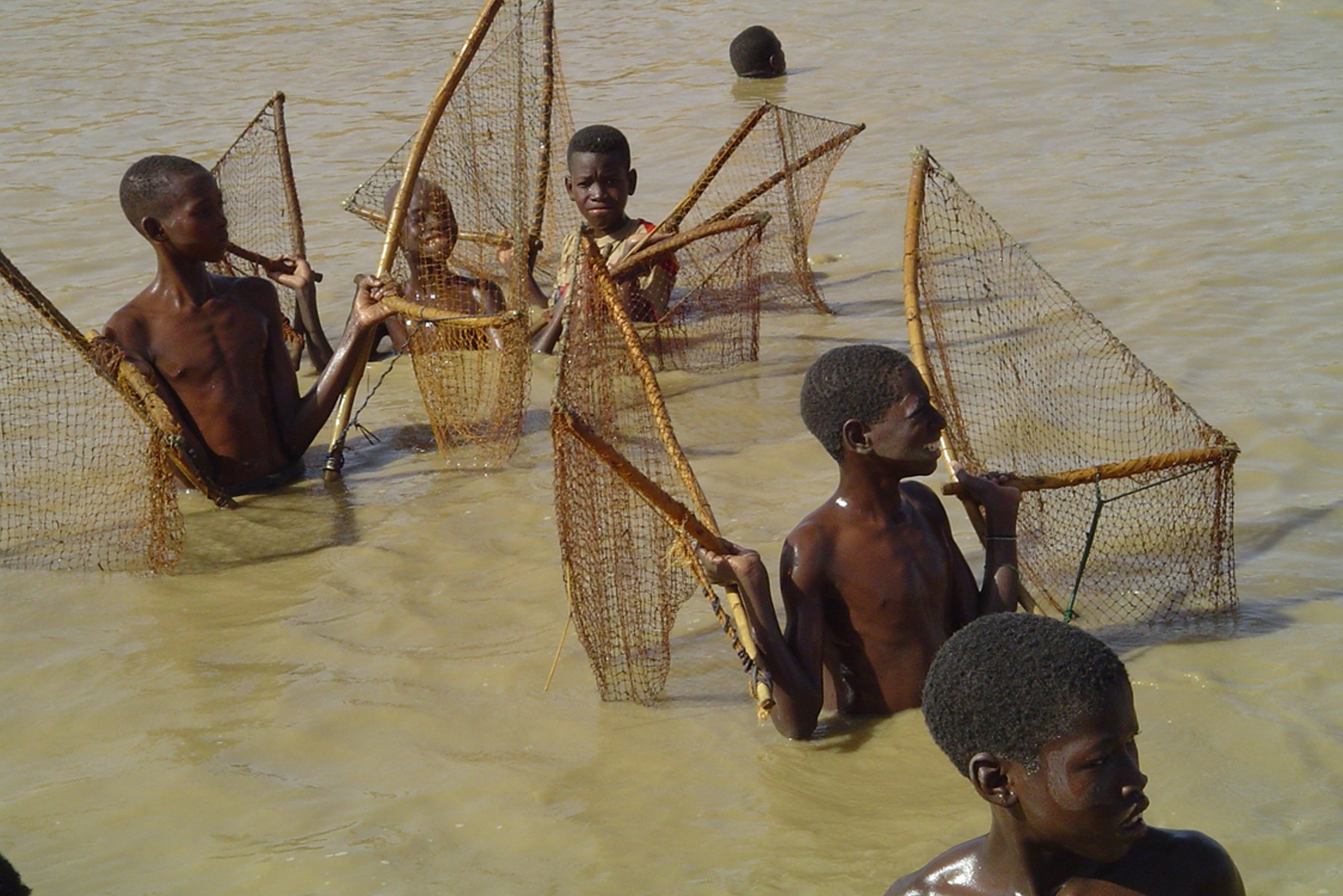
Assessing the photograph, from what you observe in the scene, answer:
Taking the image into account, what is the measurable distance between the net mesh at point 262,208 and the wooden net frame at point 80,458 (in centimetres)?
90

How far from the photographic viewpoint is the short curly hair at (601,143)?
670cm

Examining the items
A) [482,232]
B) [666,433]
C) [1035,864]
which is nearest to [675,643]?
[666,433]

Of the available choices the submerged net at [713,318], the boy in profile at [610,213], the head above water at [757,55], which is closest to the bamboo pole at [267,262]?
the boy in profile at [610,213]

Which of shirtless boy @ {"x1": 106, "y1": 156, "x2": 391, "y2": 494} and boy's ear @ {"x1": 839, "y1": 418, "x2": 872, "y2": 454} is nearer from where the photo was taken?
boy's ear @ {"x1": 839, "y1": 418, "x2": 872, "y2": 454}

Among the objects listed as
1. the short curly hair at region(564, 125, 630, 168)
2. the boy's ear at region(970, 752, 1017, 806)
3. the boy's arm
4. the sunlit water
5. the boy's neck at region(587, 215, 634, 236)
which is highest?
the short curly hair at region(564, 125, 630, 168)

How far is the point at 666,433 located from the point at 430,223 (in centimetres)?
316

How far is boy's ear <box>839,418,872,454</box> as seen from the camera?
3418 millimetres

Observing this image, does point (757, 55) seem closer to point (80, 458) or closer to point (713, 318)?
point (713, 318)

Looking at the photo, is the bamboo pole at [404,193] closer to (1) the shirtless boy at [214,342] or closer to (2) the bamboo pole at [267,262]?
(1) the shirtless boy at [214,342]

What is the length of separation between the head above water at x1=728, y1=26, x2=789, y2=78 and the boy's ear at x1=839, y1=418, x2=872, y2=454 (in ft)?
31.9

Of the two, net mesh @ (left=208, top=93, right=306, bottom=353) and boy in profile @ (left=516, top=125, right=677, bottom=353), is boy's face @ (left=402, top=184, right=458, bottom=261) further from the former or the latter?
net mesh @ (left=208, top=93, right=306, bottom=353)

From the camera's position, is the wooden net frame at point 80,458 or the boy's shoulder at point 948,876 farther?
the wooden net frame at point 80,458

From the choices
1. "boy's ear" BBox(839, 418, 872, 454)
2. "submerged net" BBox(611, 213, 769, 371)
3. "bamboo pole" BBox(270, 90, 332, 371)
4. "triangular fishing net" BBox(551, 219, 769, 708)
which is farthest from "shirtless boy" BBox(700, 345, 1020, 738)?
"bamboo pole" BBox(270, 90, 332, 371)

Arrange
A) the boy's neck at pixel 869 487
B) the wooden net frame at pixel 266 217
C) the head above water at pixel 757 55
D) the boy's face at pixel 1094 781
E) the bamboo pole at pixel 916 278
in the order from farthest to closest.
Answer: the head above water at pixel 757 55 < the wooden net frame at pixel 266 217 < the bamboo pole at pixel 916 278 < the boy's neck at pixel 869 487 < the boy's face at pixel 1094 781
